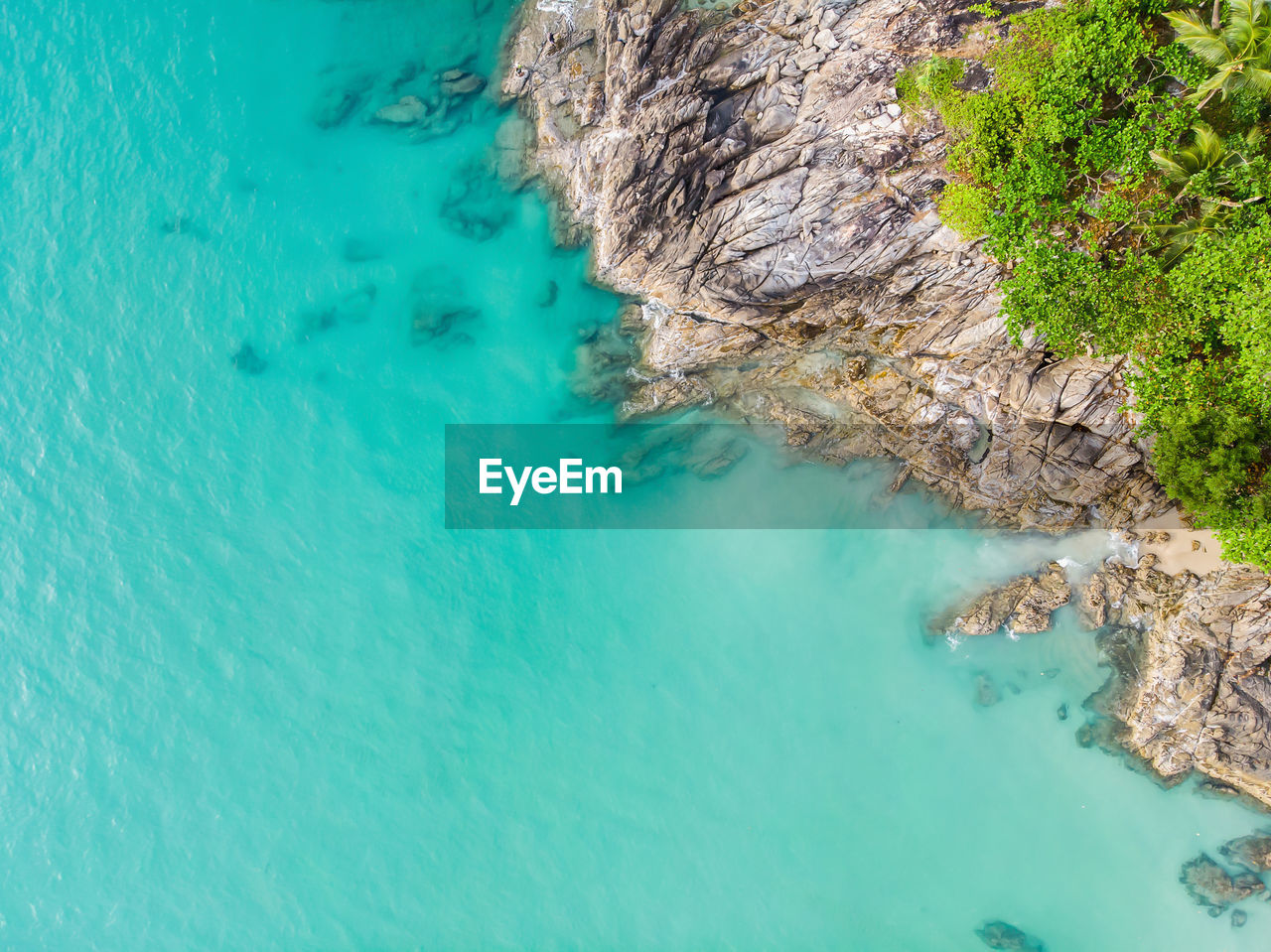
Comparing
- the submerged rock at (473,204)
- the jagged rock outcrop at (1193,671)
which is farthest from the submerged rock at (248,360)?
the jagged rock outcrop at (1193,671)

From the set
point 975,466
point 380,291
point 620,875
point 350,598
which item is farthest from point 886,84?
point 620,875

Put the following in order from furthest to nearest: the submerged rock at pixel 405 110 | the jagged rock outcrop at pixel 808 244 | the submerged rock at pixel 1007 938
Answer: the submerged rock at pixel 405 110 → the submerged rock at pixel 1007 938 → the jagged rock outcrop at pixel 808 244

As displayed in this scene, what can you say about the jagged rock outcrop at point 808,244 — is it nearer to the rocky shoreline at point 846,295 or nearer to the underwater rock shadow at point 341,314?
the rocky shoreline at point 846,295

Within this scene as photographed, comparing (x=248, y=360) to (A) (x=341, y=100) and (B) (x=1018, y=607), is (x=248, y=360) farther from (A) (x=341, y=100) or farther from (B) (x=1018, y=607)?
(B) (x=1018, y=607)

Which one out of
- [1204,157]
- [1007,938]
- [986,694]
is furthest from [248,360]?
[1007,938]

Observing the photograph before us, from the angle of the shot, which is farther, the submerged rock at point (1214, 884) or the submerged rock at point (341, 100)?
the submerged rock at point (341, 100)

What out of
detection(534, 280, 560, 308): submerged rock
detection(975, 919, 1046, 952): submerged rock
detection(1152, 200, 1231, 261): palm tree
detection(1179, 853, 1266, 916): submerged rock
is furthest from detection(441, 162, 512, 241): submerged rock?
detection(1179, 853, 1266, 916): submerged rock
